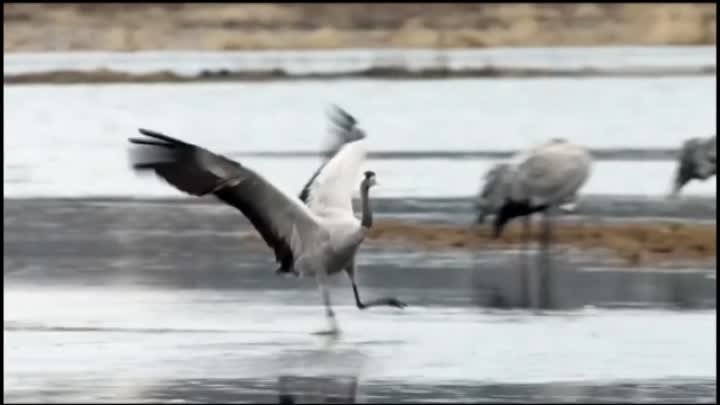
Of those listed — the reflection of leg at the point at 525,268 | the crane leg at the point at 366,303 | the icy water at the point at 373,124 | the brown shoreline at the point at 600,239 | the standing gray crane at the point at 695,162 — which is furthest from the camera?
the icy water at the point at 373,124

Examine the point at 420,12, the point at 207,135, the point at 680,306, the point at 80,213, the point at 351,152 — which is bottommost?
the point at 420,12

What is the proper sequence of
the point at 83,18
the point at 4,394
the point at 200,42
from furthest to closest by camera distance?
the point at 83,18
the point at 200,42
the point at 4,394

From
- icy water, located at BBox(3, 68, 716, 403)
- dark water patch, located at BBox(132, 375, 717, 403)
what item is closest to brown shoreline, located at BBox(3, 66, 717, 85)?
icy water, located at BBox(3, 68, 716, 403)

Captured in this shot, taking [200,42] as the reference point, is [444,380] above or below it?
above

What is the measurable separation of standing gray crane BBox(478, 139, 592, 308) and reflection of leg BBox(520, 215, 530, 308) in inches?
4.5

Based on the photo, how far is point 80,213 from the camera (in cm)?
1775

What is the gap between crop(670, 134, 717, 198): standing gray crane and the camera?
17.9 metres

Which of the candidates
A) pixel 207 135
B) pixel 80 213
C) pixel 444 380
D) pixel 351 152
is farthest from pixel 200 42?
pixel 444 380

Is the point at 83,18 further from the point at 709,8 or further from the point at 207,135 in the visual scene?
the point at 207,135

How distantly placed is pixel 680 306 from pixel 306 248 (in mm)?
2023

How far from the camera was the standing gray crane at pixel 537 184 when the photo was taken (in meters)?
15.5

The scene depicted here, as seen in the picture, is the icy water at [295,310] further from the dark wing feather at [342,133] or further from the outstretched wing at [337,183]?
the dark wing feather at [342,133]

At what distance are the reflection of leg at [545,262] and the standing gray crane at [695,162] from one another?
1.85 m

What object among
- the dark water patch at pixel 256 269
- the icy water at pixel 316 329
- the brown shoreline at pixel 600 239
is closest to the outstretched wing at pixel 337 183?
the icy water at pixel 316 329
